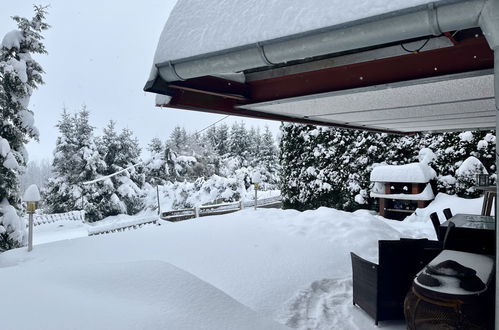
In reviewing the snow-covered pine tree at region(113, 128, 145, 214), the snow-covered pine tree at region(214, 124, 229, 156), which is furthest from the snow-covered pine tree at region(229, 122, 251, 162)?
the snow-covered pine tree at region(113, 128, 145, 214)

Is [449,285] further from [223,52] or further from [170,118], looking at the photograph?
[170,118]

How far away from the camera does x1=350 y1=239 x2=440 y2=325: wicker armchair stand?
10.2 ft

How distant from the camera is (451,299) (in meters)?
2.19

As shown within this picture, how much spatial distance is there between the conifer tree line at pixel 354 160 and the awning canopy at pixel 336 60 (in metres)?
5.13

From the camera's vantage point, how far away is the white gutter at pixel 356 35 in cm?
117

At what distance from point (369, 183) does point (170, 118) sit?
4681 inches

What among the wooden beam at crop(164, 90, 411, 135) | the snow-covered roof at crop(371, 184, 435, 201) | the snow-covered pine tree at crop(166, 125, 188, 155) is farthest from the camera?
the snow-covered pine tree at crop(166, 125, 188, 155)

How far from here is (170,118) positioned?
405 feet

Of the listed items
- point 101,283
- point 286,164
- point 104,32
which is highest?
point 104,32

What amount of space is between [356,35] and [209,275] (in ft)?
11.0

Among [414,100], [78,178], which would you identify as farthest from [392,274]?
[78,178]

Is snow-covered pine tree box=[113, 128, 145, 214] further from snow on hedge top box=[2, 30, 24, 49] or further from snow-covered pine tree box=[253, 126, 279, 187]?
snow-covered pine tree box=[253, 126, 279, 187]

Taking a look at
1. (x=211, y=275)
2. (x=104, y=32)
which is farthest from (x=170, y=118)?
(x=211, y=275)

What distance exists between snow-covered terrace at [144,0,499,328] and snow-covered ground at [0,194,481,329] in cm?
144
